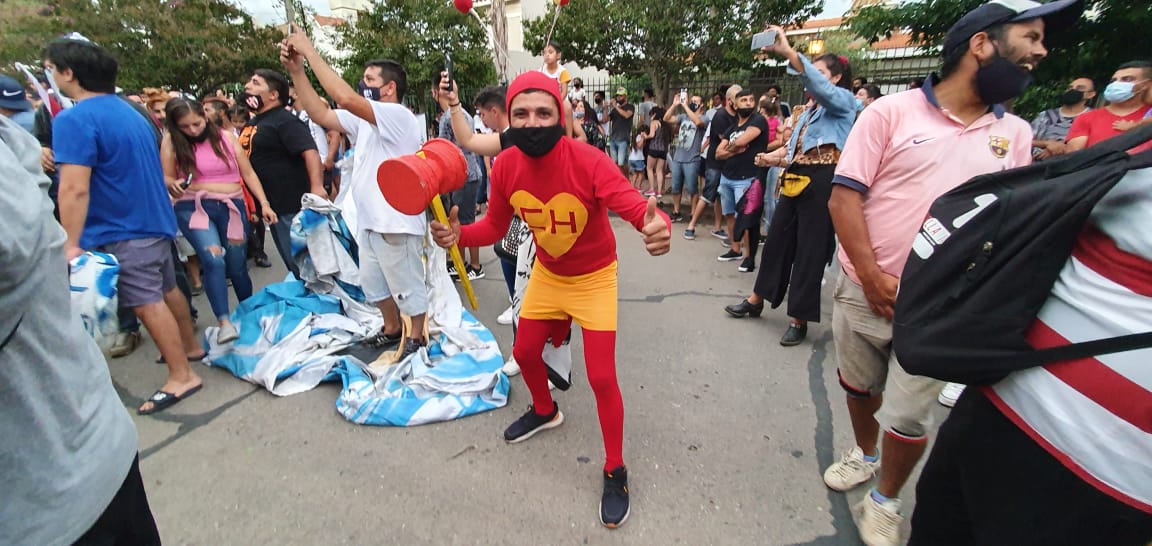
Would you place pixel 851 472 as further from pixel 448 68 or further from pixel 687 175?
pixel 687 175

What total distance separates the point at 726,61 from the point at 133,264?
19.1m

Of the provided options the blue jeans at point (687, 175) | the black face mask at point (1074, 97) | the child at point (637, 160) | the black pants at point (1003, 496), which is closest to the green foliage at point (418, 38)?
the child at point (637, 160)

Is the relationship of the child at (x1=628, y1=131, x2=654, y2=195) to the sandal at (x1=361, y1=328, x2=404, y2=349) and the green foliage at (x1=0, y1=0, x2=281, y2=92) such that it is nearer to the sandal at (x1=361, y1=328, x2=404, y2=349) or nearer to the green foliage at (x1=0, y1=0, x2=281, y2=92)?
the sandal at (x1=361, y1=328, x2=404, y2=349)

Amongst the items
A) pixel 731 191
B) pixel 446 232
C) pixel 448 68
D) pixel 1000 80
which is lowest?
pixel 731 191

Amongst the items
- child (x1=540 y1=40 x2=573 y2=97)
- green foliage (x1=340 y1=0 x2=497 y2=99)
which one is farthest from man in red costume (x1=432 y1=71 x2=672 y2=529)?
green foliage (x1=340 y1=0 x2=497 y2=99)

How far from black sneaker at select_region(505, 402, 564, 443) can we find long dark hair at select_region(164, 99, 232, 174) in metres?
3.22

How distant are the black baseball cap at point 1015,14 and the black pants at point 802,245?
177 cm

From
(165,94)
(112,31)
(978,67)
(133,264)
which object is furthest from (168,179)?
(112,31)

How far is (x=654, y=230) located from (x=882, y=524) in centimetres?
158

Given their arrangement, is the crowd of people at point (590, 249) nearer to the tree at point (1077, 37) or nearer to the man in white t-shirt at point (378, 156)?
the man in white t-shirt at point (378, 156)

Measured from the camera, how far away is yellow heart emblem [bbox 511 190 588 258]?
7.55 ft

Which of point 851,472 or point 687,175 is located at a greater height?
point 687,175

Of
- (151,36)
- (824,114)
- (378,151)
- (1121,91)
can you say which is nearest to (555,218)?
(378,151)

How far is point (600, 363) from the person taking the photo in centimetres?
234
